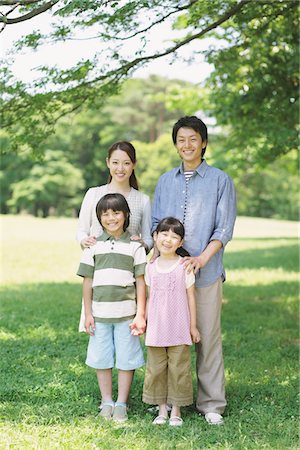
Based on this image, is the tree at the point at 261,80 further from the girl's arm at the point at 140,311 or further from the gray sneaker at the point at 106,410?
the gray sneaker at the point at 106,410

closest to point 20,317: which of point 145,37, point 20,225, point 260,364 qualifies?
point 260,364

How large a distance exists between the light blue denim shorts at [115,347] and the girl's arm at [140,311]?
0.25 feet

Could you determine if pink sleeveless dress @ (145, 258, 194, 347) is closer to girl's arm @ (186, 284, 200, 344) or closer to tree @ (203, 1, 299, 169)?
girl's arm @ (186, 284, 200, 344)

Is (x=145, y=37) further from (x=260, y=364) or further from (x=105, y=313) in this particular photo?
(x=260, y=364)

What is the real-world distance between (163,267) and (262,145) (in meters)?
7.58

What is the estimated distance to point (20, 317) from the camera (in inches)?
323

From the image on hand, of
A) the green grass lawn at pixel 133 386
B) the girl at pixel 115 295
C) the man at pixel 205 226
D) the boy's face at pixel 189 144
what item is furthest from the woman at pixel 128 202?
the green grass lawn at pixel 133 386

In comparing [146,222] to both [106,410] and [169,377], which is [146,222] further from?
[106,410]

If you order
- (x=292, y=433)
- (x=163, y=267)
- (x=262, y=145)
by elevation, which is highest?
(x=262, y=145)

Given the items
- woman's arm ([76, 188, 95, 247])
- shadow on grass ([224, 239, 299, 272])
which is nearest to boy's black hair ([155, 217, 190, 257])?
woman's arm ([76, 188, 95, 247])

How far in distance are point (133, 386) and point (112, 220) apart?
61.6 inches

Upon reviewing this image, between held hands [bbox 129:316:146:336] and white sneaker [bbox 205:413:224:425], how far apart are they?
74 centimetres

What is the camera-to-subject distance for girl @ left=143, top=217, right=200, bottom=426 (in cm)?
432

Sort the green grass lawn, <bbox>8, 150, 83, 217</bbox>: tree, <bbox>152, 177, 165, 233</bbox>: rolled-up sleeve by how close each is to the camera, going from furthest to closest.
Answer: <bbox>8, 150, 83, 217</bbox>: tree
<bbox>152, 177, 165, 233</bbox>: rolled-up sleeve
the green grass lawn
